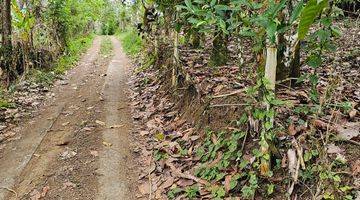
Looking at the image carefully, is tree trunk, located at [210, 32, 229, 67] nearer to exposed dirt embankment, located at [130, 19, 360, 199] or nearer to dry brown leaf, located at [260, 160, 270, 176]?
exposed dirt embankment, located at [130, 19, 360, 199]

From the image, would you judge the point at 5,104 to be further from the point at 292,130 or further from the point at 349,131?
the point at 349,131

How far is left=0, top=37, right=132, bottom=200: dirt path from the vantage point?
4.63 meters

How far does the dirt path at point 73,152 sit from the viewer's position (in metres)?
4.63

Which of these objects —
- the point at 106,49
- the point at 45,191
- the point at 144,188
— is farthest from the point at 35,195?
the point at 106,49

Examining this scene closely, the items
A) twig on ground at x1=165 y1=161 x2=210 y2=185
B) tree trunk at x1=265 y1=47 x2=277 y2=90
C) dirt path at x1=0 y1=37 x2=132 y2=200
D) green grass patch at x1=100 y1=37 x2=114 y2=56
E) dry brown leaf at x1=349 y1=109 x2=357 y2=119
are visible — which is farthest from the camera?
green grass patch at x1=100 y1=37 x2=114 y2=56

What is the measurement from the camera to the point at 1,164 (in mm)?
5387

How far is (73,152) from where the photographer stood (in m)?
5.56

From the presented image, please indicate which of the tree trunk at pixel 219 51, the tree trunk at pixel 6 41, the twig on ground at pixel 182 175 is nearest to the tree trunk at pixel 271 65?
the twig on ground at pixel 182 175

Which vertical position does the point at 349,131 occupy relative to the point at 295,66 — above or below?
below

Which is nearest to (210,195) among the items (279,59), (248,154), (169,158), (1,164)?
(248,154)

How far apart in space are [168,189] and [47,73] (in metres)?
7.77

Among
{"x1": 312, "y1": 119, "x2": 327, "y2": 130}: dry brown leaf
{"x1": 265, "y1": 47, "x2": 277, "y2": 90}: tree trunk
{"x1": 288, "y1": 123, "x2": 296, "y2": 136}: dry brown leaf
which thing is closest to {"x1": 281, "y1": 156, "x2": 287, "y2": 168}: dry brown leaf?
{"x1": 288, "y1": 123, "x2": 296, "y2": 136}: dry brown leaf

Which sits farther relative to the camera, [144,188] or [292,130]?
[144,188]

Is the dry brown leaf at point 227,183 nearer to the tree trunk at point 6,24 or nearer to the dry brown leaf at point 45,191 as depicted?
the dry brown leaf at point 45,191
